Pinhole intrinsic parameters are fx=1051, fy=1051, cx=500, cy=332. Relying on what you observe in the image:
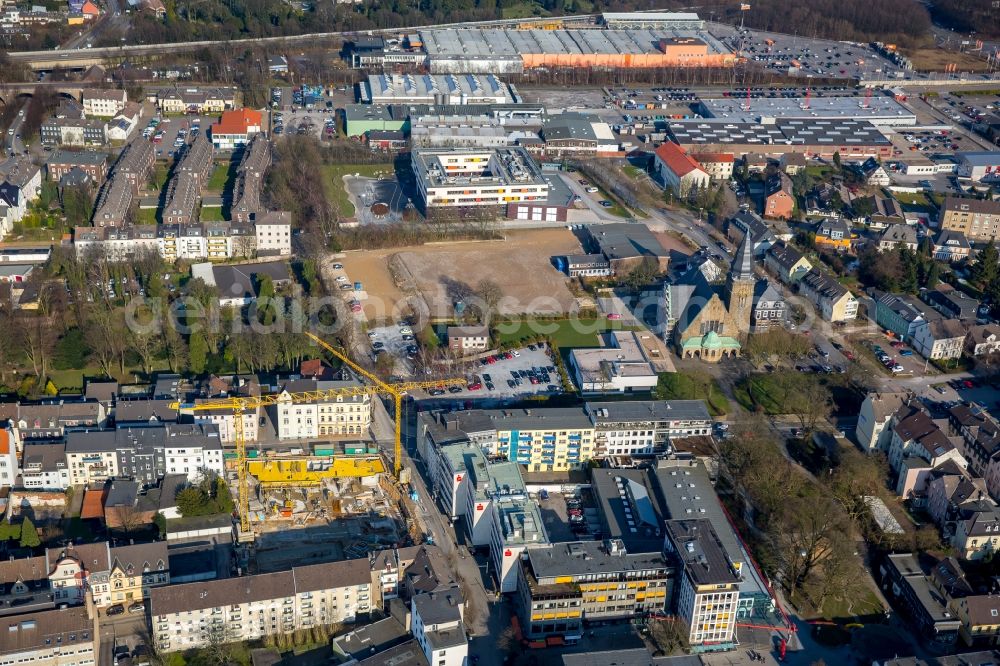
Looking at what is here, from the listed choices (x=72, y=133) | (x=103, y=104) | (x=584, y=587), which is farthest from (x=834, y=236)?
(x=103, y=104)

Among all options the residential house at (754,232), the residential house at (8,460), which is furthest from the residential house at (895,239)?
the residential house at (8,460)

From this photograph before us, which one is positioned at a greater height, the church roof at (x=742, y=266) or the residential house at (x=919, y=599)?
the church roof at (x=742, y=266)

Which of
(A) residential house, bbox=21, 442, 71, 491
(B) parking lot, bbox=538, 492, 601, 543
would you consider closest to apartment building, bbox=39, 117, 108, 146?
(A) residential house, bbox=21, 442, 71, 491

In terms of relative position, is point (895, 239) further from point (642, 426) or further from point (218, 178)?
point (218, 178)

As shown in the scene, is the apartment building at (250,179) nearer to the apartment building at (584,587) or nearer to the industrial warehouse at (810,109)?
the apartment building at (584,587)

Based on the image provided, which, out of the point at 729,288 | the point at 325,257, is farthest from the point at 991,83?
the point at 325,257

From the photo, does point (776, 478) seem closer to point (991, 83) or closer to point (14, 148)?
point (14, 148)

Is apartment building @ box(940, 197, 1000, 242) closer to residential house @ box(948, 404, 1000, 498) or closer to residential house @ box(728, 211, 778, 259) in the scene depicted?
residential house @ box(728, 211, 778, 259)
